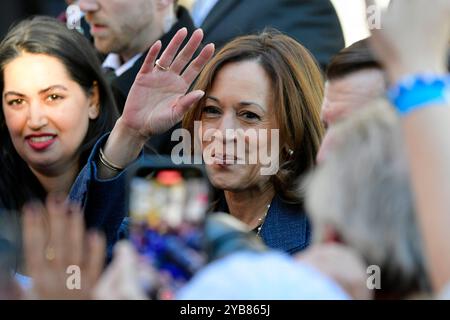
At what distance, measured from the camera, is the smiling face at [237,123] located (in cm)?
329

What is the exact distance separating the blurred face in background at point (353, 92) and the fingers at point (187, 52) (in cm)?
62

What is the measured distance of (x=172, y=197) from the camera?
194 cm

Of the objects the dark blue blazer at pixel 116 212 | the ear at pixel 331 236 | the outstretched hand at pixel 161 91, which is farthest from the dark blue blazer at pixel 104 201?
the ear at pixel 331 236

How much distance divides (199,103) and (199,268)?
5.08ft

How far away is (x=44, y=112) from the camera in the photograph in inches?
140

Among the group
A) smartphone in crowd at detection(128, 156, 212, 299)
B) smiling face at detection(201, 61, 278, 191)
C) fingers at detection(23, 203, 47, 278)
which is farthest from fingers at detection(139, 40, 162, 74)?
fingers at detection(23, 203, 47, 278)

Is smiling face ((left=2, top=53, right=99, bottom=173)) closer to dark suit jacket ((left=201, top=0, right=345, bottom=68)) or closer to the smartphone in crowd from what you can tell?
dark suit jacket ((left=201, top=0, right=345, bottom=68))

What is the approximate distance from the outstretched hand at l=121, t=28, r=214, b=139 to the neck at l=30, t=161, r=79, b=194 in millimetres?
352

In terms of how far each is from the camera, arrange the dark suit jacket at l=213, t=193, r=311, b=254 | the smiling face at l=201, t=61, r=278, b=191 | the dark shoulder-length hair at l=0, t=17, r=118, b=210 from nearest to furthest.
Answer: the dark suit jacket at l=213, t=193, r=311, b=254 < the smiling face at l=201, t=61, r=278, b=191 < the dark shoulder-length hair at l=0, t=17, r=118, b=210

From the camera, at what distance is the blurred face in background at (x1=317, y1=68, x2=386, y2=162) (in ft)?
9.16

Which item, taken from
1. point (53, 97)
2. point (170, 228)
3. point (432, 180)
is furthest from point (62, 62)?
point (432, 180)

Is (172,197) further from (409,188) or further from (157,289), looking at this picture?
(409,188)

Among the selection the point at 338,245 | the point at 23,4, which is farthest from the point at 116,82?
the point at 338,245

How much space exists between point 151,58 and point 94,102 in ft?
1.64
